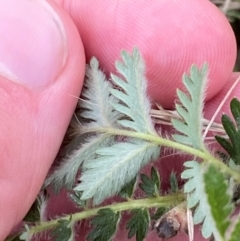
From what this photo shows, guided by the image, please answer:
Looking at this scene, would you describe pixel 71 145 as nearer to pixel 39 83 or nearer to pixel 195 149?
pixel 39 83

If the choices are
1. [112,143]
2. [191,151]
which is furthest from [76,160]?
[191,151]

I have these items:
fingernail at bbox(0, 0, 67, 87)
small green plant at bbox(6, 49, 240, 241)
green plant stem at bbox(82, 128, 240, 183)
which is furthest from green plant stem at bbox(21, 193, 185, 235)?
fingernail at bbox(0, 0, 67, 87)

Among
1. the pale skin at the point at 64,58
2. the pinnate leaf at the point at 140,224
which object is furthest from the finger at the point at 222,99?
the pinnate leaf at the point at 140,224

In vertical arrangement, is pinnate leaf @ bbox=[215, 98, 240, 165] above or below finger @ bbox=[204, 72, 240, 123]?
above

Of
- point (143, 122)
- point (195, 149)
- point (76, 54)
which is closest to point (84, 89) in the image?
point (76, 54)

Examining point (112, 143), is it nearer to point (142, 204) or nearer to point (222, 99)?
point (142, 204)

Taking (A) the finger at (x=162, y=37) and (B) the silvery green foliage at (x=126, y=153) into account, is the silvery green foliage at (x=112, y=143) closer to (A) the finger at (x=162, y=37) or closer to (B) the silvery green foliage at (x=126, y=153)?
(B) the silvery green foliage at (x=126, y=153)

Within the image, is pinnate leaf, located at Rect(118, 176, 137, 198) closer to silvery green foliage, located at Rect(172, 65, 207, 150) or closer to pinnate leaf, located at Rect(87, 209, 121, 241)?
pinnate leaf, located at Rect(87, 209, 121, 241)
